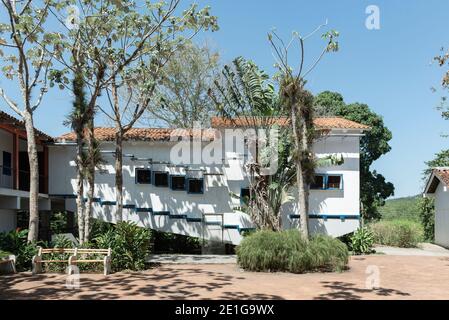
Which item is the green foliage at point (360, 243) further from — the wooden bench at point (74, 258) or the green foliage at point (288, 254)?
the wooden bench at point (74, 258)

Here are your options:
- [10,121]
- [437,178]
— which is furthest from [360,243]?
[10,121]

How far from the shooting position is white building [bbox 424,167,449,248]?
2241 centimetres

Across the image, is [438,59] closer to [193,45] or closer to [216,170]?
[216,170]

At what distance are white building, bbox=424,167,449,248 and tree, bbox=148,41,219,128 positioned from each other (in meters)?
13.9

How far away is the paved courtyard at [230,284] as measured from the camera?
9.73m

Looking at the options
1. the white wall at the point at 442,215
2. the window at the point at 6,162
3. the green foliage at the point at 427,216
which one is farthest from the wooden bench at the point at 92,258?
the green foliage at the point at 427,216

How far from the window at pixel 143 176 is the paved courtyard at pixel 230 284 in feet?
19.0

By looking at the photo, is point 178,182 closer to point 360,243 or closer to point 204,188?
point 204,188

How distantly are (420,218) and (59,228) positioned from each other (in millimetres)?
23001

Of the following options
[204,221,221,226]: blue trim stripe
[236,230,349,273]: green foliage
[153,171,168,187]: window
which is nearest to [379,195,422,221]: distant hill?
[204,221,221,226]: blue trim stripe

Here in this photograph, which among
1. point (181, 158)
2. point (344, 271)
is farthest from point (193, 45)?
point (344, 271)

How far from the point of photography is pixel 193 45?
27.8m

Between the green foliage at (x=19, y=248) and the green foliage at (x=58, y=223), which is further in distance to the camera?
the green foliage at (x=58, y=223)

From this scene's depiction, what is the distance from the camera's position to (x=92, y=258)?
1334cm
